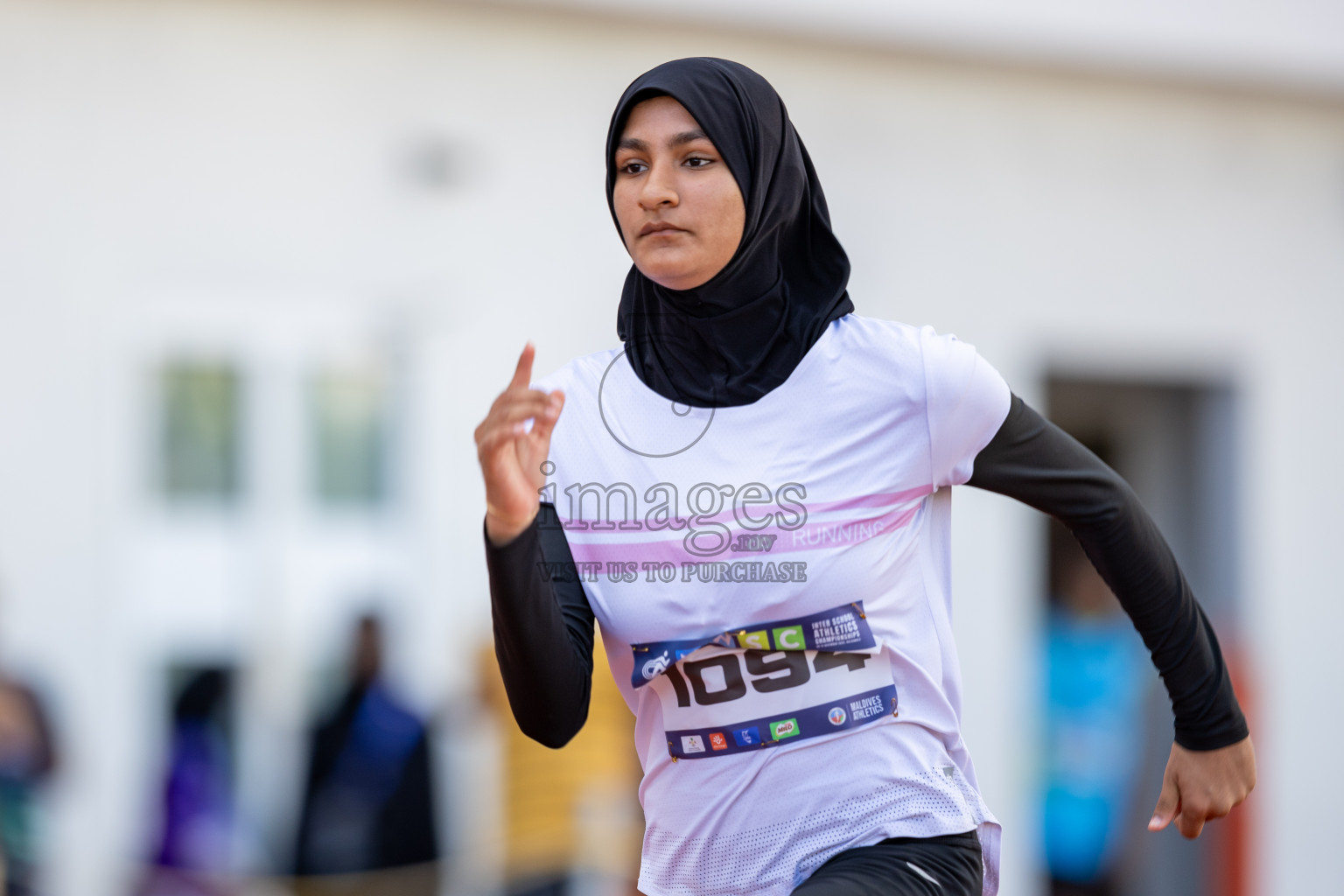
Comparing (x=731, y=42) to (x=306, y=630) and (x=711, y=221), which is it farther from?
(x=711, y=221)

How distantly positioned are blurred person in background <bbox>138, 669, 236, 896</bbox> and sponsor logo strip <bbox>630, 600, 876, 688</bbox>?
15.9ft

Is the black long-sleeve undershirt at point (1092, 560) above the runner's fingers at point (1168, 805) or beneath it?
above

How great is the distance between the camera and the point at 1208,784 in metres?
2.49

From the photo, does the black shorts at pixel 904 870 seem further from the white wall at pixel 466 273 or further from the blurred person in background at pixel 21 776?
the white wall at pixel 466 273

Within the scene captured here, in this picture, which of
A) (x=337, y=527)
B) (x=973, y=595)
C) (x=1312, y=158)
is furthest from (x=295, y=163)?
(x=1312, y=158)

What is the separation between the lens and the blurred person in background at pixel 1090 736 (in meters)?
7.85

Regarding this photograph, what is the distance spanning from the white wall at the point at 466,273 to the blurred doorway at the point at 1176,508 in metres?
0.19

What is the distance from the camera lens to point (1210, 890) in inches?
345

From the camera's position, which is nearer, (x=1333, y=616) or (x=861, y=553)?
(x=861, y=553)

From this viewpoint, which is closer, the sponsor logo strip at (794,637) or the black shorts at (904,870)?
the black shorts at (904,870)

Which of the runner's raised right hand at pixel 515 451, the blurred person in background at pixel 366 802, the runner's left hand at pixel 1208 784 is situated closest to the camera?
the runner's raised right hand at pixel 515 451

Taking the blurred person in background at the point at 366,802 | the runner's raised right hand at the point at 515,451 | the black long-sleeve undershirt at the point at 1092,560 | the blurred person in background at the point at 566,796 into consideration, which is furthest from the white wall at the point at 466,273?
the runner's raised right hand at the point at 515,451

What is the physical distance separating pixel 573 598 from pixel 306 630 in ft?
16.6

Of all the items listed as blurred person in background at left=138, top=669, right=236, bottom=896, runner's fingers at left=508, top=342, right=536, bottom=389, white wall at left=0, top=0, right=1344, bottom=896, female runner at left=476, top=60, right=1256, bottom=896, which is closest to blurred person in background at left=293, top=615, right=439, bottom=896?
blurred person in background at left=138, top=669, right=236, bottom=896
